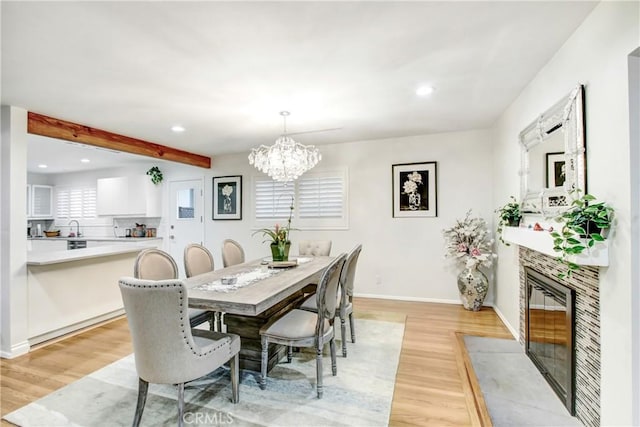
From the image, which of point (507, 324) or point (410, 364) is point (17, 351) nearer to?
point (410, 364)

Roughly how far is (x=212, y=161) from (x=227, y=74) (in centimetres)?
363

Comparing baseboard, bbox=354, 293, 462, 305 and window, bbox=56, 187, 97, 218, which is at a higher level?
window, bbox=56, 187, 97, 218

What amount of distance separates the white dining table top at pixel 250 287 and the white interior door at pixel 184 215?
323 cm

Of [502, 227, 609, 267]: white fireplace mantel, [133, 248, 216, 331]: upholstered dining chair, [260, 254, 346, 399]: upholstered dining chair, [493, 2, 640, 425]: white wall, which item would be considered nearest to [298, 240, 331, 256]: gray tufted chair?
[133, 248, 216, 331]: upholstered dining chair

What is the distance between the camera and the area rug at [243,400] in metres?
1.94

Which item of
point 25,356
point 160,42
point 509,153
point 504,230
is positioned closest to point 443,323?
point 504,230

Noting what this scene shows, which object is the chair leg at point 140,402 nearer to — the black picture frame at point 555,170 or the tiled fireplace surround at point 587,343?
the tiled fireplace surround at point 587,343

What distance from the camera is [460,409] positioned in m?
2.02

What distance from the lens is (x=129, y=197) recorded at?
609 centimetres

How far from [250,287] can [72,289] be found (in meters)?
2.66

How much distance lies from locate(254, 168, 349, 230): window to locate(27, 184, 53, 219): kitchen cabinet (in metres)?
5.59

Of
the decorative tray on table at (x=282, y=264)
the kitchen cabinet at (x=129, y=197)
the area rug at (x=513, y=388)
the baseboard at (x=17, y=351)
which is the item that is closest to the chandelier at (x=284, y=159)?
the decorative tray on table at (x=282, y=264)

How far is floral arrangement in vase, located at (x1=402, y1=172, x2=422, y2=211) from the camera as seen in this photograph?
452cm

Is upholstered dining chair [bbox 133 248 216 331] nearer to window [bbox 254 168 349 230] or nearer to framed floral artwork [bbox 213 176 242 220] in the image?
window [bbox 254 168 349 230]
